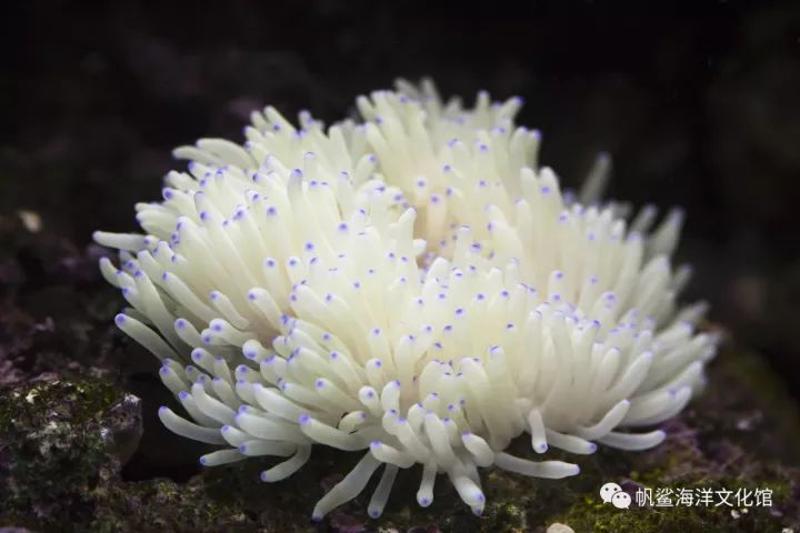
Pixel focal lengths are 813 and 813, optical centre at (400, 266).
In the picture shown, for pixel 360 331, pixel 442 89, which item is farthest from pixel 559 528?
pixel 442 89

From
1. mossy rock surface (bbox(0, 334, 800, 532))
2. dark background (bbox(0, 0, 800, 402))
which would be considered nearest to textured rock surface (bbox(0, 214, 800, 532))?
mossy rock surface (bbox(0, 334, 800, 532))

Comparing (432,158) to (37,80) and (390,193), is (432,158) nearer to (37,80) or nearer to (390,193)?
(390,193)

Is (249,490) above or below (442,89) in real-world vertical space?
below

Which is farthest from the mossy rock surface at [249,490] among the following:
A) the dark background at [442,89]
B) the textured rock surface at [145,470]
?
the dark background at [442,89]

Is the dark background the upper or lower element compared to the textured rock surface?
upper

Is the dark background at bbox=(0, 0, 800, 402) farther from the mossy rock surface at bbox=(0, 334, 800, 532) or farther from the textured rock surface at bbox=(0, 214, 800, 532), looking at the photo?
the mossy rock surface at bbox=(0, 334, 800, 532)

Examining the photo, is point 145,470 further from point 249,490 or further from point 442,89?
point 442,89
